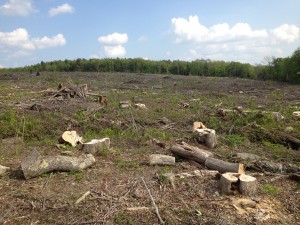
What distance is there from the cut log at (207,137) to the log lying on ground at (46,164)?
2.71 metres

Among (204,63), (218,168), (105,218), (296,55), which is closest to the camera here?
(105,218)

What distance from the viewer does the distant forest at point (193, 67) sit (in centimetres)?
2179

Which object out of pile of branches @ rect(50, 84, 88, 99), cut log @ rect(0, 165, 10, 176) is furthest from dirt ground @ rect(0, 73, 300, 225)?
pile of branches @ rect(50, 84, 88, 99)

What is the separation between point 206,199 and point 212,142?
9.27ft

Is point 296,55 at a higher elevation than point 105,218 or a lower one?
higher

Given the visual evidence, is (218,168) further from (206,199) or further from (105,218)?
(105,218)

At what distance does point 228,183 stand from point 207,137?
270 cm

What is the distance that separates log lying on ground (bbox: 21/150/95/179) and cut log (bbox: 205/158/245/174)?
6.43 ft

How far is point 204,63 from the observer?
3194 cm

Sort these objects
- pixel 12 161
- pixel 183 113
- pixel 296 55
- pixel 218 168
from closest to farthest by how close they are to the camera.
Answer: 1. pixel 218 168
2. pixel 12 161
3. pixel 183 113
4. pixel 296 55

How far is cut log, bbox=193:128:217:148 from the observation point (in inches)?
288

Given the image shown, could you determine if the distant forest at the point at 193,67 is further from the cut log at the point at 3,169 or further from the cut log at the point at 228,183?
the cut log at the point at 3,169

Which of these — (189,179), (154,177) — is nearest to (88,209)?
(154,177)

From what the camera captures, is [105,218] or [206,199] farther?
[206,199]
